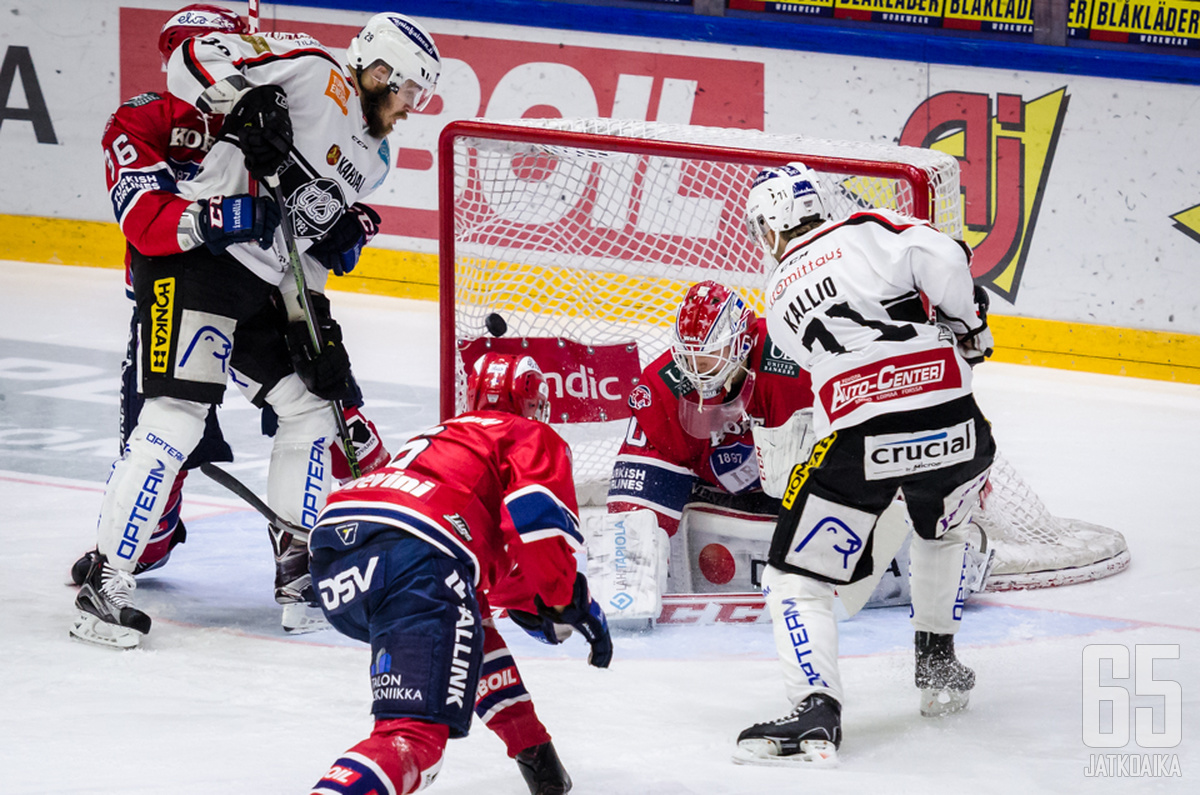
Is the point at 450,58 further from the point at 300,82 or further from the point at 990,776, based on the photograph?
the point at 990,776

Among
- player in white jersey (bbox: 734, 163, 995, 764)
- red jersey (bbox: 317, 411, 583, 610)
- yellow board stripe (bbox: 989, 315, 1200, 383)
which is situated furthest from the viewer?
yellow board stripe (bbox: 989, 315, 1200, 383)

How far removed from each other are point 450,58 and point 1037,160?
3144 millimetres

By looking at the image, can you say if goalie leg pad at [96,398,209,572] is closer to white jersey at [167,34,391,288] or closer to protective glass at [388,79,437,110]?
white jersey at [167,34,391,288]

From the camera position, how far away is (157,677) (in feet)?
10.5

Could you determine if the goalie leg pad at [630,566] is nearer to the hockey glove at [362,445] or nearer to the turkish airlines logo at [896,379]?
the hockey glove at [362,445]

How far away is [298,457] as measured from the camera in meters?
3.67

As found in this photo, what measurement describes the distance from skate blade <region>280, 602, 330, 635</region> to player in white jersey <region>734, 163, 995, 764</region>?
4.26 ft

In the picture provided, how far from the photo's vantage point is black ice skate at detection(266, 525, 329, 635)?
141 inches

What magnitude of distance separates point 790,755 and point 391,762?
94 centimetres

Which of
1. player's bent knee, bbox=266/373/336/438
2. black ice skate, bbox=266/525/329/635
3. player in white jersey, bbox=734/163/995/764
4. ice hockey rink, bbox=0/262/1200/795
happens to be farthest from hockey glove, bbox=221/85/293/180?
player in white jersey, bbox=734/163/995/764

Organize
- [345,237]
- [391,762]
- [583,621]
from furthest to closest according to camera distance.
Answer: [345,237], [583,621], [391,762]

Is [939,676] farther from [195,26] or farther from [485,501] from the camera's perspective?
[195,26]

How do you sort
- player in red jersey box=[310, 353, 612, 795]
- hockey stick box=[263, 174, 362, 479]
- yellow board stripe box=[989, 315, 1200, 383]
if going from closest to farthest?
player in red jersey box=[310, 353, 612, 795], hockey stick box=[263, 174, 362, 479], yellow board stripe box=[989, 315, 1200, 383]

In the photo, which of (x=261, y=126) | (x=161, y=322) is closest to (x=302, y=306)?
(x=161, y=322)
